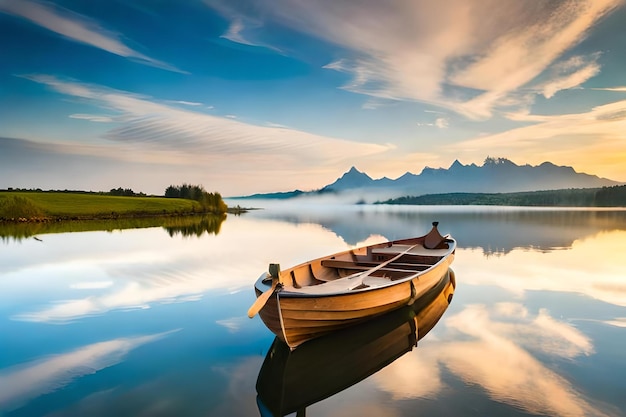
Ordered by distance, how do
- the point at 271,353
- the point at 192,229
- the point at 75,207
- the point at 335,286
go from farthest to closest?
the point at 75,207, the point at 192,229, the point at 335,286, the point at 271,353

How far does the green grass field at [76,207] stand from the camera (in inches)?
2005

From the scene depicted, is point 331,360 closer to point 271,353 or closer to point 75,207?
point 271,353

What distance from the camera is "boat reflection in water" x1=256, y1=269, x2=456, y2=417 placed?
22.6ft

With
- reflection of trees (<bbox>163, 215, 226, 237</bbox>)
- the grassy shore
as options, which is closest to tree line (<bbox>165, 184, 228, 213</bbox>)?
the grassy shore

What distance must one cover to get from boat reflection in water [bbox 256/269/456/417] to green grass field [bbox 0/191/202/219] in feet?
188

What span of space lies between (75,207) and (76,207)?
0.46 ft

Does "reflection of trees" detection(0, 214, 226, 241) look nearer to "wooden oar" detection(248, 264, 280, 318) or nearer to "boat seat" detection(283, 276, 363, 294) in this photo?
"boat seat" detection(283, 276, 363, 294)

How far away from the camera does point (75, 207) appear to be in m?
60.8

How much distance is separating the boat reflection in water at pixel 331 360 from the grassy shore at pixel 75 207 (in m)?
57.2

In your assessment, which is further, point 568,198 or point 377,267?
point 568,198

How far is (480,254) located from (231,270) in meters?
16.0

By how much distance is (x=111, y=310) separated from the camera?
12.3 m

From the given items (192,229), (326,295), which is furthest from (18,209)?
(326,295)

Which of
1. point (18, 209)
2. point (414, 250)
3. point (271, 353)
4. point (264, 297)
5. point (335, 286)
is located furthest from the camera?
point (18, 209)
